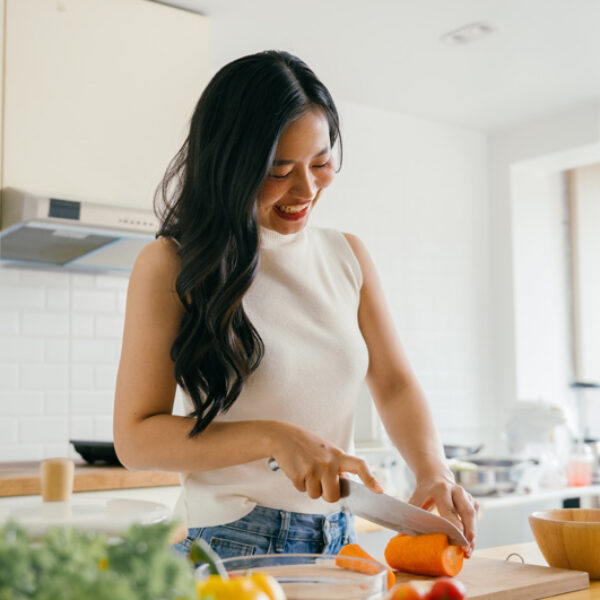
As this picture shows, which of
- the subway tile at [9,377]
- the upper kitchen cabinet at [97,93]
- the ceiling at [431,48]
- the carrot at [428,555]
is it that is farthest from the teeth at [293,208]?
the subway tile at [9,377]

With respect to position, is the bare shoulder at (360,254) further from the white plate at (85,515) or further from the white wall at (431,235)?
the white wall at (431,235)

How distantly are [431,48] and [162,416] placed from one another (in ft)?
9.11

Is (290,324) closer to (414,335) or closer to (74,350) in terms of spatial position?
(74,350)

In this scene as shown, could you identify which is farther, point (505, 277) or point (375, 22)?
point (505, 277)

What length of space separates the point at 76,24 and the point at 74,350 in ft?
4.04

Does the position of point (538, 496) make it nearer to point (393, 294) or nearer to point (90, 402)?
point (393, 294)

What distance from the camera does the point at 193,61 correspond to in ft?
10.5

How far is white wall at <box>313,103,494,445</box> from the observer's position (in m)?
4.27

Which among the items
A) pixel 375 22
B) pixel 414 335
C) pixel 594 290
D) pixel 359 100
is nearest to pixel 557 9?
pixel 375 22

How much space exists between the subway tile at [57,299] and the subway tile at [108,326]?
0.48 feet

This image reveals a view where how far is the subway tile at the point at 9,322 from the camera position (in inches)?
122

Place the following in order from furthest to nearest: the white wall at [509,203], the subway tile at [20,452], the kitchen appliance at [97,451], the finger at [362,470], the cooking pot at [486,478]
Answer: the white wall at [509,203] → the cooking pot at [486,478] → the subway tile at [20,452] → the kitchen appliance at [97,451] → the finger at [362,470]

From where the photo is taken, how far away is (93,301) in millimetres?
3312

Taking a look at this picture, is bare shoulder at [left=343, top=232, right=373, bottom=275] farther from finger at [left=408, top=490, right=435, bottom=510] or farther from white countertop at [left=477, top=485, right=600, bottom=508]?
white countertop at [left=477, top=485, right=600, bottom=508]
